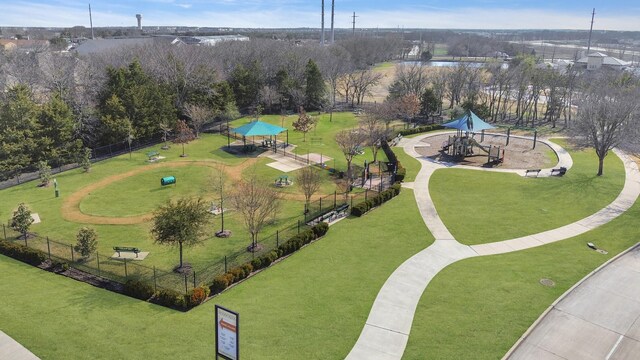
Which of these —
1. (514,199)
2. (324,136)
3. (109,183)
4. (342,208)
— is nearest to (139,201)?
(109,183)

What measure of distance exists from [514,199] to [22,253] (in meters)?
36.4

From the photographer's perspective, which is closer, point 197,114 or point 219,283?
point 219,283

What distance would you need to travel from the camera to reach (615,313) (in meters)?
22.0

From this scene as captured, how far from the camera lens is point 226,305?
22.2 meters

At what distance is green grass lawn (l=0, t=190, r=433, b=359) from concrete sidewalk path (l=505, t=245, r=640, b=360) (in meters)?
7.83

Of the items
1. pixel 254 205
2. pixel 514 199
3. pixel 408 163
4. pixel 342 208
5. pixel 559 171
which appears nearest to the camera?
pixel 254 205

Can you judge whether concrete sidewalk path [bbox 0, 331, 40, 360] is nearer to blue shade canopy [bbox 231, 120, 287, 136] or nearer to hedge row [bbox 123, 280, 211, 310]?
hedge row [bbox 123, 280, 211, 310]

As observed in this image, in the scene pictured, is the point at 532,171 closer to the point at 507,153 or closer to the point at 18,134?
the point at 507,153

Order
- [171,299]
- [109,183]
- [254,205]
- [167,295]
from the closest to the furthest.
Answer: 1. [171,299]
2. [167,295]
3. [254,205]
4. [109,183]

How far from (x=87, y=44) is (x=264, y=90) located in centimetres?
7963

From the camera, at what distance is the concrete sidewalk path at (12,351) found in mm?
17844

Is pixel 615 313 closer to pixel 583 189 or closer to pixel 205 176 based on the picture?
pixel 583 189

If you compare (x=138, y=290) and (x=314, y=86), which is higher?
(x=314, y=86)

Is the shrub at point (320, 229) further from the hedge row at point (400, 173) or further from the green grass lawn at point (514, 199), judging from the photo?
the hedge row at point (400, 173)
